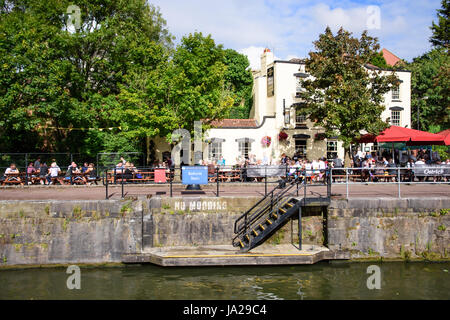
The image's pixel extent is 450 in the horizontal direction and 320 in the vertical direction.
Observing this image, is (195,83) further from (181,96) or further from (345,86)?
(345,86)

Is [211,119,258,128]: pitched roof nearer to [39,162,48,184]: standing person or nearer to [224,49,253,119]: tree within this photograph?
[224,49,253,119]: tree

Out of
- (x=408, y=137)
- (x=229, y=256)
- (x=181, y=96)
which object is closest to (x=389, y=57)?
(x=408, y=137)

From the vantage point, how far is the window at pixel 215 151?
Answer: 2775cm

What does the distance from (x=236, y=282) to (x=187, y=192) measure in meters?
5.24

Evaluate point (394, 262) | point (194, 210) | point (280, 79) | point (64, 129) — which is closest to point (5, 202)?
point (194, 210)

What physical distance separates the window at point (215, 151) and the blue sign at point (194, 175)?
41.3 feet

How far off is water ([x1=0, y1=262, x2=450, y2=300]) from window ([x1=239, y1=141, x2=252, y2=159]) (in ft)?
51.3

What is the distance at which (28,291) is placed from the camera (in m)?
10.9

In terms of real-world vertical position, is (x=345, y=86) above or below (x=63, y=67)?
below

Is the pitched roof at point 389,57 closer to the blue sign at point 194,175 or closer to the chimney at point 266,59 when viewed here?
the chimney at point 266,59

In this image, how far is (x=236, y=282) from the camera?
451 inches

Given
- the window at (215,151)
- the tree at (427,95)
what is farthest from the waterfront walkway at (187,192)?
the tree at (427,95)

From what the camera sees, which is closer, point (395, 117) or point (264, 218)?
point (264, 218)
